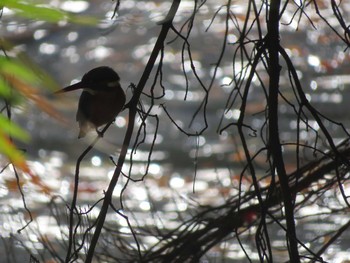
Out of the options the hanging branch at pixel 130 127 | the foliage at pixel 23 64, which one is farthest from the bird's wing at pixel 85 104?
the foliage at pixel 23 64

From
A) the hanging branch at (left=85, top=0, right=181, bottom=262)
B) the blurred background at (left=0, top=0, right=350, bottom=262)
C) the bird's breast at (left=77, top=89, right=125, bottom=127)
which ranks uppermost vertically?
the blurred background at (left=0, top=0, right=350, bottom=262)

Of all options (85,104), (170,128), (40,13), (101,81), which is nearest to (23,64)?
(40,13)

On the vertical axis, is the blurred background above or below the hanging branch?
above

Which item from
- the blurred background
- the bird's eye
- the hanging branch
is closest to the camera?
the hanging branch

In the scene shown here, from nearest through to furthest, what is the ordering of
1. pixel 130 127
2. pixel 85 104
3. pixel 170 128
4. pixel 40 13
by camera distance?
1. pixel 40 13
2. pixel 130 127
3. pixel 85 104
4. pixel 170 128

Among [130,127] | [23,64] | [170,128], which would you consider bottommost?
[23,64]

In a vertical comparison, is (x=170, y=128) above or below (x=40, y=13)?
above

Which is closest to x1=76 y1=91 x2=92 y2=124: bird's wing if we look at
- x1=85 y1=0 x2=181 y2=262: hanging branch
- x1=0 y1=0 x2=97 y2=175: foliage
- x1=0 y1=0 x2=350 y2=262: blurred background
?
x1=85 y1=0 x2=181 y2=262: hanging branch

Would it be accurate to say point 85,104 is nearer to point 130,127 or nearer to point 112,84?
point 112,84

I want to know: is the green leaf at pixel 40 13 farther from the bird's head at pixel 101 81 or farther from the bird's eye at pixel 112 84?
the bird's eye at pixel 112 84

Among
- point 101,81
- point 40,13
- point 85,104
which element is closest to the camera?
point 40,13

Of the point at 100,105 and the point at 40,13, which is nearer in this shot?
the point at 40,13

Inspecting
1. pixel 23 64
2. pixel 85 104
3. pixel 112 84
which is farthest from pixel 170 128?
pixel 23 64

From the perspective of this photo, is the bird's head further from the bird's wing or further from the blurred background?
the blurred background
